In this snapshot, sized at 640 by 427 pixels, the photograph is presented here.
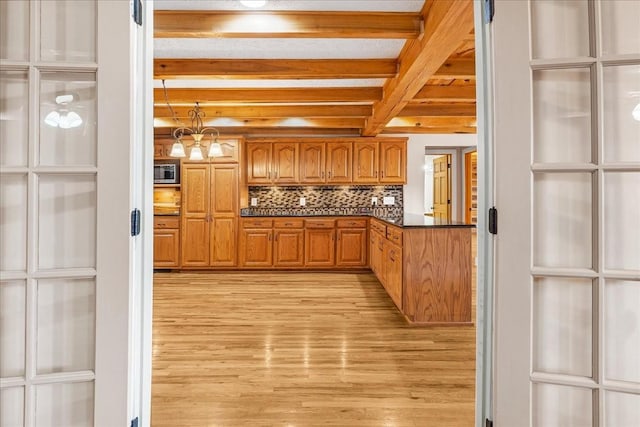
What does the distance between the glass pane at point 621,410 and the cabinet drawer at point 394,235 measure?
272 centimetres

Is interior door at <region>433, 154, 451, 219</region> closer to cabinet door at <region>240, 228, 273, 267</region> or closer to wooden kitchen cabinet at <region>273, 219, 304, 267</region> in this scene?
wooden kitchen cabinet at <region>273, 219, 304, 267</region>

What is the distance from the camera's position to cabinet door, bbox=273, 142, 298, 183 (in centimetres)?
676

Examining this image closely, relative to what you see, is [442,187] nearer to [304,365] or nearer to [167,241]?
[167,241]

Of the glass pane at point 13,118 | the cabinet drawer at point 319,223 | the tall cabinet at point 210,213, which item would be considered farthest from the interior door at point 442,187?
the glass pane at point 13,118

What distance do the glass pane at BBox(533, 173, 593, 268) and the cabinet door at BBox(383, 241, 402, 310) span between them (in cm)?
265

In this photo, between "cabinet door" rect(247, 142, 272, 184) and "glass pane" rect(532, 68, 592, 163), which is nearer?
"glass pane" rect(532, 68, 592, 163)

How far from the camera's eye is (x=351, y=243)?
6426 millimetres

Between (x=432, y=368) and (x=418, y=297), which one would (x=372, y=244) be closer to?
(x=418, y=297)

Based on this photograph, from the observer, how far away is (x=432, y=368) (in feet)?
9.05

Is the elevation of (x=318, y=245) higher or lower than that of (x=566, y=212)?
lower

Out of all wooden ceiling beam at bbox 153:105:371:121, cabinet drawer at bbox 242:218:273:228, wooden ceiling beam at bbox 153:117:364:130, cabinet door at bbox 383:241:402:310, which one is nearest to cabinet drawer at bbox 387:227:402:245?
cabinet door at bbox 383:241:402:310

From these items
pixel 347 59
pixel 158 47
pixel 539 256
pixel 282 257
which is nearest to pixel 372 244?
pixel 282 257

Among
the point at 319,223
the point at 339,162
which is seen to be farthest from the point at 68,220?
the point at 339,162

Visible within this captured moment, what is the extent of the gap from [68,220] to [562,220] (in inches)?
67.5
